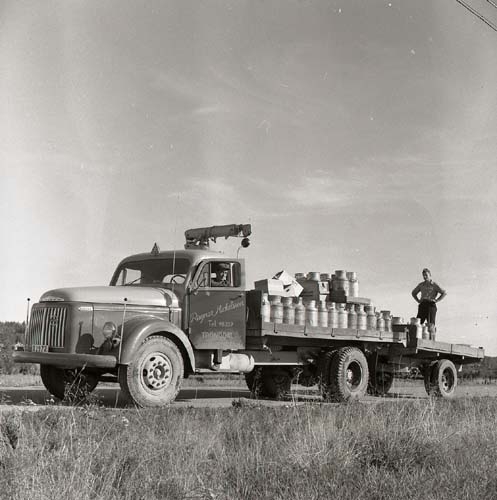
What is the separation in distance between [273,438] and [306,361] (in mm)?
5939

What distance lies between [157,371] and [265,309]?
7.88 ft

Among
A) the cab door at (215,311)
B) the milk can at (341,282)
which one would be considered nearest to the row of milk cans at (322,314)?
the milk can at (341,282)

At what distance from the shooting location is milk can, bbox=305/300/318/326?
12.5m

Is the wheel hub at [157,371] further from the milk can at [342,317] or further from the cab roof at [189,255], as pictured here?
the milk can at [342,317]

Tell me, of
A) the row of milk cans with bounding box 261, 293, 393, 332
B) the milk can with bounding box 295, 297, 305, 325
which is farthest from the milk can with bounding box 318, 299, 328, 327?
the milk can with bounding box 295, 297, 305, 325

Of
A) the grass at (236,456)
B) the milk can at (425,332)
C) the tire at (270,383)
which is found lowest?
the grass at (236,456)

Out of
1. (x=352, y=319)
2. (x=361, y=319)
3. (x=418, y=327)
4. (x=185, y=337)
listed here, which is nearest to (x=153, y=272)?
(x=185, y=337)

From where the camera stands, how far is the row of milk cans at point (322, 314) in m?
11.9

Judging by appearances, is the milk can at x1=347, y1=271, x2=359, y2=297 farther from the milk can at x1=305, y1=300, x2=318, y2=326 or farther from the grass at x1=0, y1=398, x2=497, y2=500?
the grass at x1=0, y1=398, x2=497, y2=500

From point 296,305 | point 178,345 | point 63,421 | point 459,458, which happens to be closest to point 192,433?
point 63,421

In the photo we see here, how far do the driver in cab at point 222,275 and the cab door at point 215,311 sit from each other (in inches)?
1.3

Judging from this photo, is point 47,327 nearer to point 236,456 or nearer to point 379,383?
point 236,456

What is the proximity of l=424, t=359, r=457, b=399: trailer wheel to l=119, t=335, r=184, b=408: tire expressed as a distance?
6.94 metres

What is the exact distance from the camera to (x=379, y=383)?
15656 millimetres
